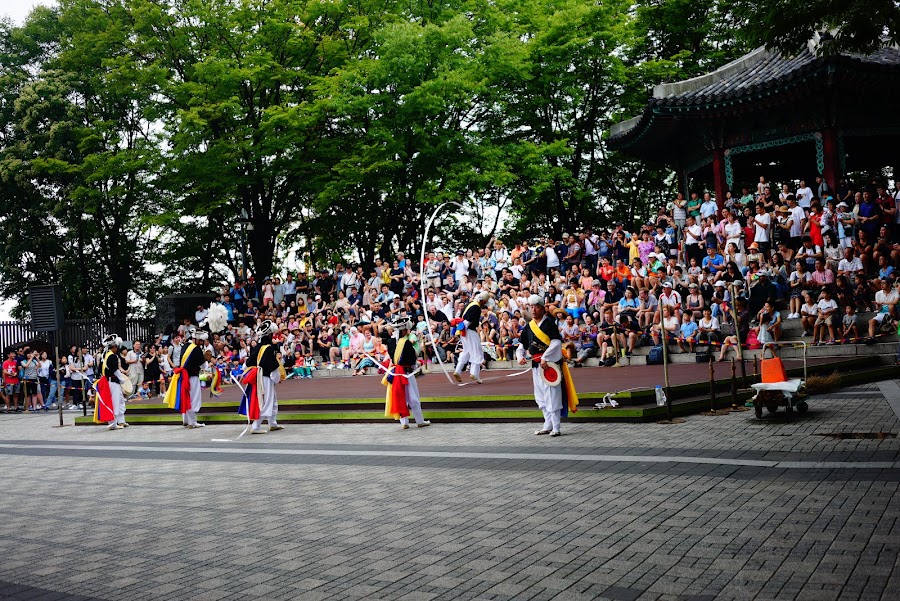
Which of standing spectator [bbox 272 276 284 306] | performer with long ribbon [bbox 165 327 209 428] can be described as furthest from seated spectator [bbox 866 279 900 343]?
standing spectator [bbox 272 276 284 306]

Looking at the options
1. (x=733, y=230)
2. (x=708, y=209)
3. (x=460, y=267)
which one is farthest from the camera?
(x=460, y=267)

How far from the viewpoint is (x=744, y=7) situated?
8492 millimetres

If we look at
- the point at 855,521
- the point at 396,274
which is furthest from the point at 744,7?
the point at 396,274

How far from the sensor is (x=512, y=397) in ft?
46.8

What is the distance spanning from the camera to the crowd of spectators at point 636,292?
58.2ft

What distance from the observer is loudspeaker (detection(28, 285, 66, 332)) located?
68.2ft

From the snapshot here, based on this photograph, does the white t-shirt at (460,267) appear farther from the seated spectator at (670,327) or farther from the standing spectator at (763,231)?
the standing spectator at (763,231)

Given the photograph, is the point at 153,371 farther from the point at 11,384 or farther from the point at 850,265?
the point at 850,265

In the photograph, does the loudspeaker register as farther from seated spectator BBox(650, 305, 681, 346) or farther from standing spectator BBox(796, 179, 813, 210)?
standing spectator BBox(796, 179, 813, 210)

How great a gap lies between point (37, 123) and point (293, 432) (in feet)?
86.0

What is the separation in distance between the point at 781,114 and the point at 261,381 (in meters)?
15.9

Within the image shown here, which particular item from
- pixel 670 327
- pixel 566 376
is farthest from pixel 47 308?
pixel 670 327

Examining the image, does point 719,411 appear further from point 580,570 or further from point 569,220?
point 569,220

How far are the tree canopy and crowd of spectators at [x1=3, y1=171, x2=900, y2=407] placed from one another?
455 cm
